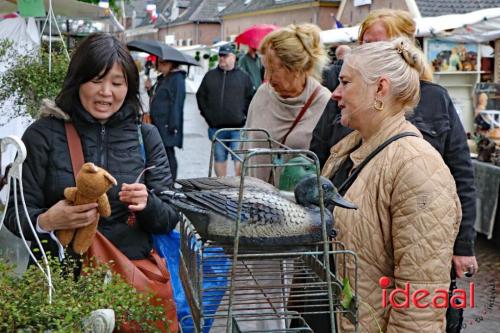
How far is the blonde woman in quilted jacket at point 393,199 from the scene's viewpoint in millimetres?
2316

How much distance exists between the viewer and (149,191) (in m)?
2.81

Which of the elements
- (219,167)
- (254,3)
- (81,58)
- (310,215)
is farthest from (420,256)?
(254,3)

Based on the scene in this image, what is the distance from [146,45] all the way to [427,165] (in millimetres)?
8677

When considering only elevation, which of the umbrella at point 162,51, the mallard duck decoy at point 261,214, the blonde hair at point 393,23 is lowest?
the mallard duck decoy at point 261,214

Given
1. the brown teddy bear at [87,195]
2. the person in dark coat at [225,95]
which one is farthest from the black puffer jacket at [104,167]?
the person in dark coat at [225,95]

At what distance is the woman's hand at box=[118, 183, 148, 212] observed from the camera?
8.43ft

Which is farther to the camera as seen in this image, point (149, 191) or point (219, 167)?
point (219, 167)

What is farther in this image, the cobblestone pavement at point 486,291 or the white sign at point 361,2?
the white sign at point 361,2

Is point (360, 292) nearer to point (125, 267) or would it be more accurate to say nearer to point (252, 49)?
point (125, 267)

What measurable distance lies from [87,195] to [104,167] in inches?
15.8

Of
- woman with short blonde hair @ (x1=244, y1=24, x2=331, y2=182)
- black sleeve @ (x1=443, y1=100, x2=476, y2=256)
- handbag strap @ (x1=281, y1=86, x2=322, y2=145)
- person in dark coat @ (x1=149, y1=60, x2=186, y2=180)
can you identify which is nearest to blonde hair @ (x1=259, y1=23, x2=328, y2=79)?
woman with short blonde hair @ (x1=244, y1=24, x2=331, y2=182)

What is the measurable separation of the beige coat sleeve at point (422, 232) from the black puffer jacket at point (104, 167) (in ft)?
2.87

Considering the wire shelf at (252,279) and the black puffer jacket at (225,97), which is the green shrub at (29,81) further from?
the wire shelf at (252,279)

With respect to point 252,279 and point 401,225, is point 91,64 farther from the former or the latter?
point 401,225
